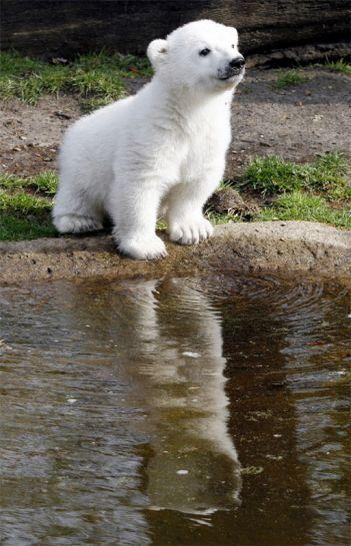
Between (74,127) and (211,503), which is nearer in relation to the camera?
(211,503)

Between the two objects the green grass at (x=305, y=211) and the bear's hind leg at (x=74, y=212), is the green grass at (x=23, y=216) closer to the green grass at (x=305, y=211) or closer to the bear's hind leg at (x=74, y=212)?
the bear's hind leg at (x=74, y=212)

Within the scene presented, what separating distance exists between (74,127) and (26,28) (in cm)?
340

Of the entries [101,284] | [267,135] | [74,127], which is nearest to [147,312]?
[101,284]

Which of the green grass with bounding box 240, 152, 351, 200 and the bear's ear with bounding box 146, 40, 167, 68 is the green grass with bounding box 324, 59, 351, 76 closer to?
the green grass with bounding box 240, 152, 351, 200

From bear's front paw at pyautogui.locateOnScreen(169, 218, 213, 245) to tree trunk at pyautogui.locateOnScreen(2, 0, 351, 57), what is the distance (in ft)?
12.6

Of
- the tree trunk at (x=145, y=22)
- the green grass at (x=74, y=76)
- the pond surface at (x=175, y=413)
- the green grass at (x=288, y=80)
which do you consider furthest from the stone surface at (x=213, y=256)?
the tree trunk at (x=145, y=22)

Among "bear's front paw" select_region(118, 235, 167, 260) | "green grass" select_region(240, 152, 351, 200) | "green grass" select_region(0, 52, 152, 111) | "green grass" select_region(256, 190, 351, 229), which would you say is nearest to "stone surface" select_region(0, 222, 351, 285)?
"bear's front paw" select_region(118, 235, 167, 260)

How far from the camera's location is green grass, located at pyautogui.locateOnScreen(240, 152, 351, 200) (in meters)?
8.00

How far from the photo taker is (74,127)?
7125mm

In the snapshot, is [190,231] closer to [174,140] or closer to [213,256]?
[213,256]

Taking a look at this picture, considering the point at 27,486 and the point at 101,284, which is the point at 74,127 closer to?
the point at 101,284

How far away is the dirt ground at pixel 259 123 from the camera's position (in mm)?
8578

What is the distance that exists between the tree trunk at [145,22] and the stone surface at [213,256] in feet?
12.4

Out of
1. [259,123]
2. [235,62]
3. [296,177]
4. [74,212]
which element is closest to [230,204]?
[296,177]
